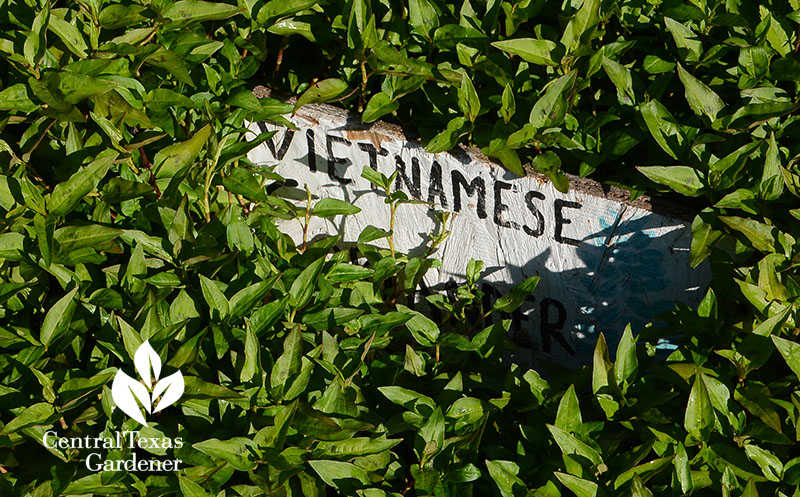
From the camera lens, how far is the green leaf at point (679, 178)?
191cm

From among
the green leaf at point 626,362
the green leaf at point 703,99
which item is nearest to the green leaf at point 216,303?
the green leaf at point 626,362

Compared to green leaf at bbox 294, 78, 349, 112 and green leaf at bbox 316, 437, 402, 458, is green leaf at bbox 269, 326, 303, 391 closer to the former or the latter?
green leaf at bbox 316, 437, 402, 458

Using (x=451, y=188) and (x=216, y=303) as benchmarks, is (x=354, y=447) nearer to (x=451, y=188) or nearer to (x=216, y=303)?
(x=216, y=303)

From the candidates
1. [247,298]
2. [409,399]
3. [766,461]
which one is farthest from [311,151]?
[766,461]

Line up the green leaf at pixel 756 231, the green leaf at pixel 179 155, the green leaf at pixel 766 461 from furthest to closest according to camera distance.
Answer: the green leaf at pixel 179 155
the green leaf at pixel 756 231
the green leaf at pixel 766 461

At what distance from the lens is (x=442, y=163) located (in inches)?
87.0

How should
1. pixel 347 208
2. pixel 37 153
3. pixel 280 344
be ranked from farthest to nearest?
pixel 347 208 < pixel 37 153 < pixel 280 344

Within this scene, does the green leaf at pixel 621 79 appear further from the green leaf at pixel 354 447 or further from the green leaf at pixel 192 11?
the green leaf at pixel 354 447

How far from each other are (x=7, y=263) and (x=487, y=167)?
3.91 feet

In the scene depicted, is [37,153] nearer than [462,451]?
No

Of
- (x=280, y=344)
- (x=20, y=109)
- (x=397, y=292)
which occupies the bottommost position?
(x=397, y=292)

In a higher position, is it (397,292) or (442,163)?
(442,163)

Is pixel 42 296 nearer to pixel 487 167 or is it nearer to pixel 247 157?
pixel 247 157

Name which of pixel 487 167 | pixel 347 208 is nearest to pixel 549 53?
pixel 487 167
